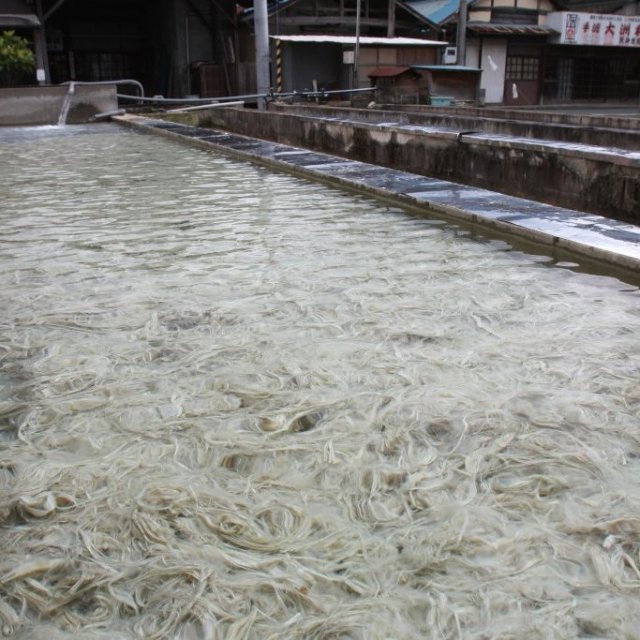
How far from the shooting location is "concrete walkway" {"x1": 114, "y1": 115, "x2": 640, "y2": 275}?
4.84 meters

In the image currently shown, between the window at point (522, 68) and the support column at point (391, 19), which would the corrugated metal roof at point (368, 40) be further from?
the window at point (522, 68)

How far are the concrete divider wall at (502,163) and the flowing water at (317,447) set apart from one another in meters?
2.38

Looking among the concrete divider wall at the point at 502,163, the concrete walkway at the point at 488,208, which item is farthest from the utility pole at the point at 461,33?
the concrete walkway at the point at 488,208

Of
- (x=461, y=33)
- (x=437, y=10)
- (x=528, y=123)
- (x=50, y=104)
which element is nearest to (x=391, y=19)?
(x=437, y=10)

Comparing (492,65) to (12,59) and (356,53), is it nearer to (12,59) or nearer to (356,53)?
(356,53)

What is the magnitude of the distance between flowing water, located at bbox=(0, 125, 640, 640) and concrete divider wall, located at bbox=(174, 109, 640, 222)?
238 cm

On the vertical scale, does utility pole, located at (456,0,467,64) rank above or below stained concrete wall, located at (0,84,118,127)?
above

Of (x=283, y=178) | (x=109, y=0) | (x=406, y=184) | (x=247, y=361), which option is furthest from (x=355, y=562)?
(x=109, y=0)

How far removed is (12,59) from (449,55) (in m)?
14.6

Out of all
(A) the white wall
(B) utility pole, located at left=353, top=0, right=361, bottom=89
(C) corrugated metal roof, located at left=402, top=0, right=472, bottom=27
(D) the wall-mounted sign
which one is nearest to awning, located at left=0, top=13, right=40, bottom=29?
(B) utility pole, located at left=353, top=0, right=361, bottom=89

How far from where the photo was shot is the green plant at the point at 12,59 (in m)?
18.6

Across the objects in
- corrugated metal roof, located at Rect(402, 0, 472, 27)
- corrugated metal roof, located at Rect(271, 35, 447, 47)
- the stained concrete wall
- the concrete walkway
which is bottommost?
the concrete walkway

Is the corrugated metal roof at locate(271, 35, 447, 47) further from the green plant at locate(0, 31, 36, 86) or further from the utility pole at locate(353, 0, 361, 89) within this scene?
the green plant at locate(0, 31, 36, 86)

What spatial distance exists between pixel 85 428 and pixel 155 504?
0.64 meters
